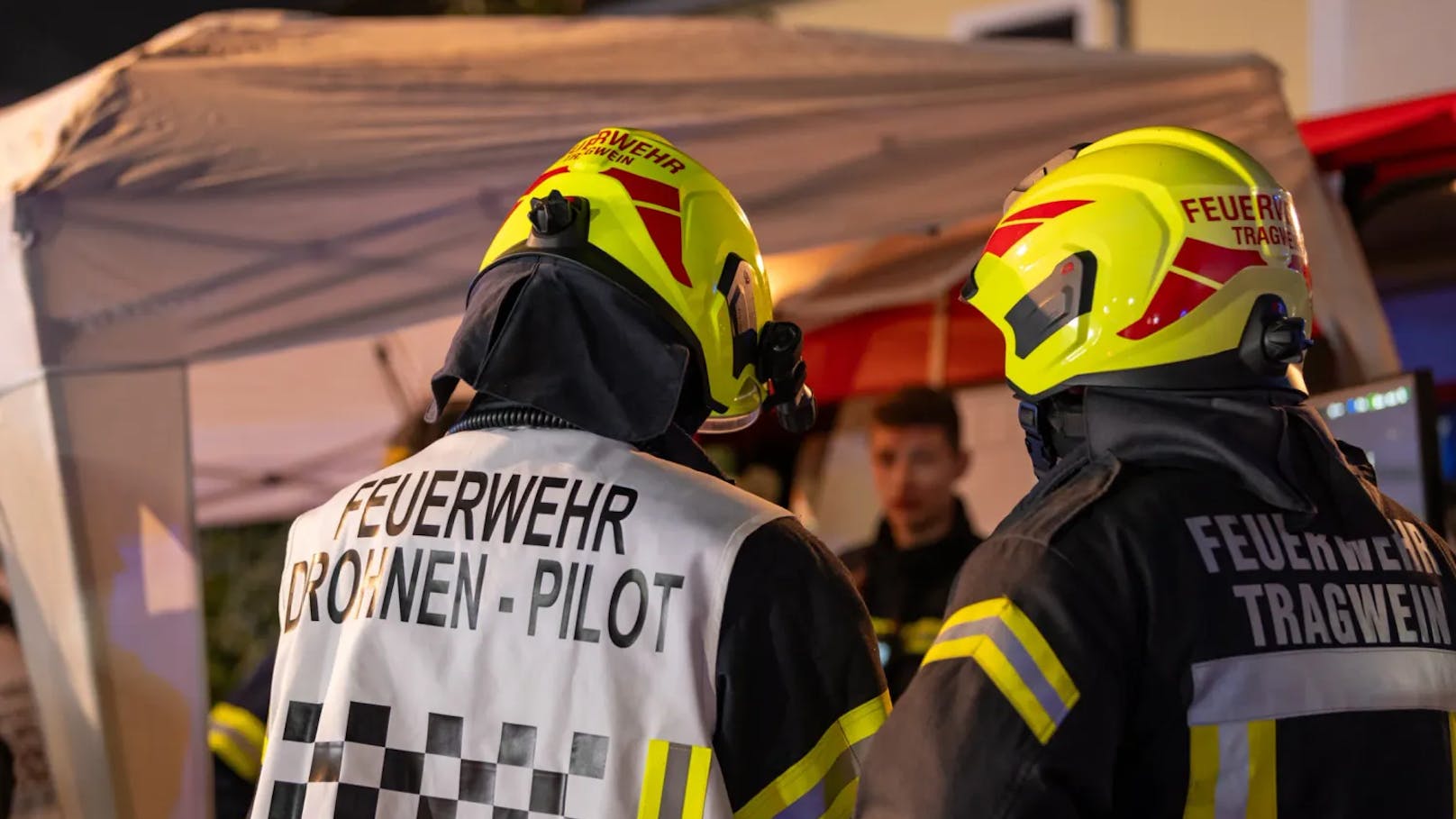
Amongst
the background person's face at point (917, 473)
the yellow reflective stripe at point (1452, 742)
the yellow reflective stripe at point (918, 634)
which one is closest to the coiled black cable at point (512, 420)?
the yellow reflective stripe at point (1452, 742)

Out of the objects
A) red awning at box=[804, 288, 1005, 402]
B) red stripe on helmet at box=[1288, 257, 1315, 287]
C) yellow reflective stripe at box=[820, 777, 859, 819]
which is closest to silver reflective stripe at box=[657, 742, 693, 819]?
yellow reflective stripe at box=[820, 777, 859, 819]

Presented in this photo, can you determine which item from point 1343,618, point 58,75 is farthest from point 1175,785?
point 58,75

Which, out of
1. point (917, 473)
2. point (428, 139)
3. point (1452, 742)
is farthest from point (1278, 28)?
point (1452, 742)

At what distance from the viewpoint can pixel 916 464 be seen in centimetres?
424

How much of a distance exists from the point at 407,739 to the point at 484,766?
11 centimetres

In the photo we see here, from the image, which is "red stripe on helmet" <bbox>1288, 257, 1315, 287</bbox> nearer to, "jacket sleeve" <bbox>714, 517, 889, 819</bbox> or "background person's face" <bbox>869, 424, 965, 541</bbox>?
"jacket sleeve" <bbox>714, 517, 889, 819</bbox>

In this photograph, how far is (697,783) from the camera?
1667 millimetres

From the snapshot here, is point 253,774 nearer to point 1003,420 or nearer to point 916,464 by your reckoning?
point 916,464

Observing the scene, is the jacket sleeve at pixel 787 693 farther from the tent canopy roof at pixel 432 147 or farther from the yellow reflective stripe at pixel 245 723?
the tent canopy roof at pixel 432 147

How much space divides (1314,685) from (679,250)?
3.16 feet

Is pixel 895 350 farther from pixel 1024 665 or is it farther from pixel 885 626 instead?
pixel 1024 665

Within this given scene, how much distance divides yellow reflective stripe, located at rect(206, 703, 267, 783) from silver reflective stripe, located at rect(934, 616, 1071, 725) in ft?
4.47

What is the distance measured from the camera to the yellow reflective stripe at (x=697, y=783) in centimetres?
166

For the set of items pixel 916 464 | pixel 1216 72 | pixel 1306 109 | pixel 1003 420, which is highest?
pixel 1216 72
